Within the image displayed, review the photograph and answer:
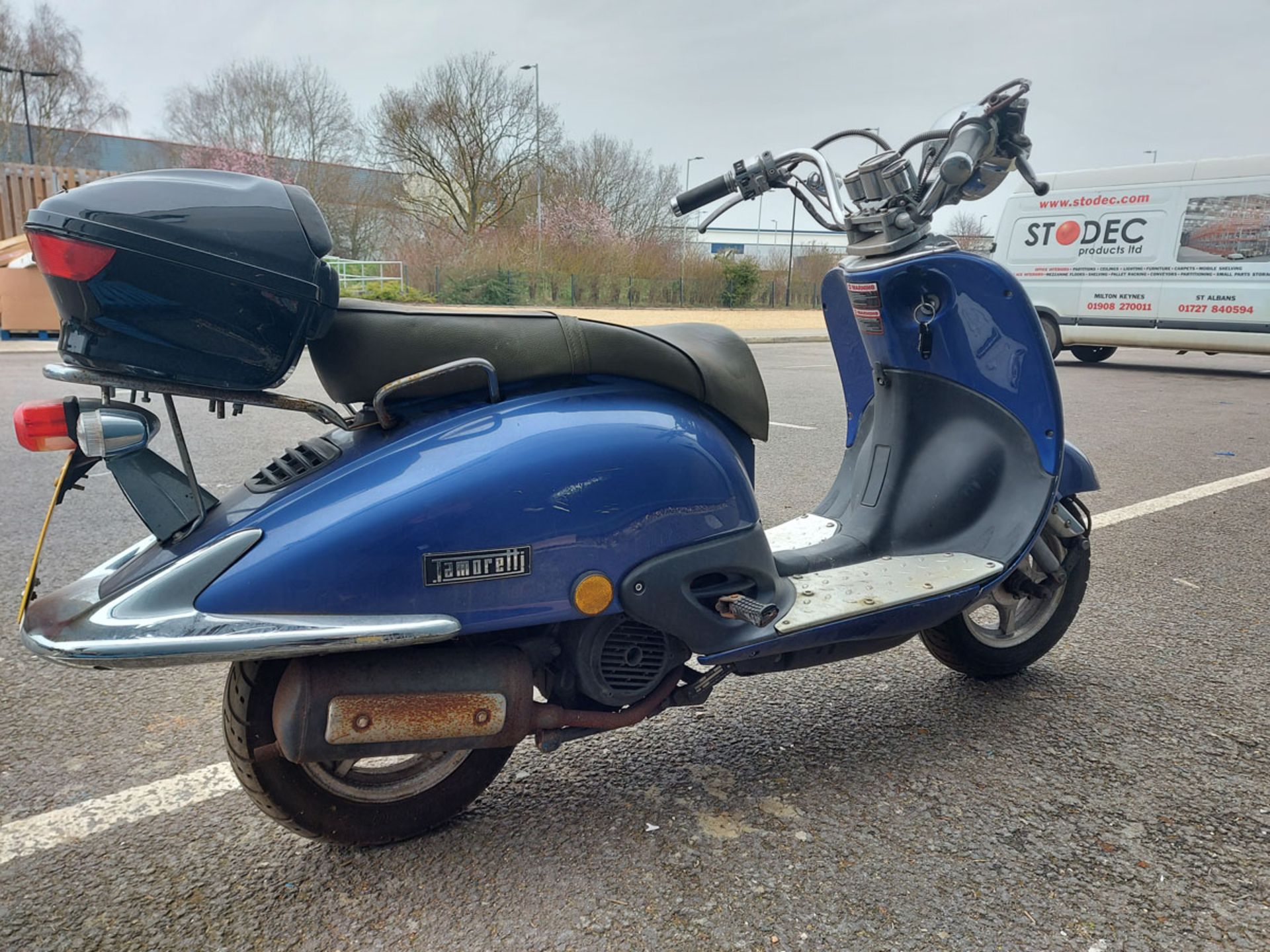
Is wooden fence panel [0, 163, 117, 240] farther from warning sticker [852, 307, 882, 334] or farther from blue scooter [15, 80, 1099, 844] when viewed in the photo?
blue scooter [15, 80, 1099, 844]

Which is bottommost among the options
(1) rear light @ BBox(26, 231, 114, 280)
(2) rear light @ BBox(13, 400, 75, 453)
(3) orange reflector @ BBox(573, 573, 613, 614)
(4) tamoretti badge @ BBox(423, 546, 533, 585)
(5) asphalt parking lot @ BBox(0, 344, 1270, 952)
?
(5) asphalt parking lot @ BBox(0, 344, 1270, 952)

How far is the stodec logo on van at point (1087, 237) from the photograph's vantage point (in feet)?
40.2

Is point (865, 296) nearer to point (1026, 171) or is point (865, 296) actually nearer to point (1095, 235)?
point (1026, 171)

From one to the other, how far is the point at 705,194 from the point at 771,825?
1708 mm

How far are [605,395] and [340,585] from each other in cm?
66

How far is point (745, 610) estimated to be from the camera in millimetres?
1979

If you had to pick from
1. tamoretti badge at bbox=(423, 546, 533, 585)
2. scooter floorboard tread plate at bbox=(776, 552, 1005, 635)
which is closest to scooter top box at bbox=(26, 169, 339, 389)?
tamoretti badge at bbox=(423, 546, 533, 585)

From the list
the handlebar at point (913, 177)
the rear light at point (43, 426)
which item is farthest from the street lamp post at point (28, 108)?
the rear light at point (43, 426)

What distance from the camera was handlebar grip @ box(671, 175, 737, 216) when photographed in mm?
2617

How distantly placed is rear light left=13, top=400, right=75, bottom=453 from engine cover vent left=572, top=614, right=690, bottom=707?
3.34 feet

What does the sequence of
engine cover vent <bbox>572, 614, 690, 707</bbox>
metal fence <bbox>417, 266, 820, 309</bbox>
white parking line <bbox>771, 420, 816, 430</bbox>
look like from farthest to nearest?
metal fence <bbox>417, 266, 820, 309</bbox> → white parking line <bbox>771, 420, 816, 430</bbox> → engine cover vent <bbox>572, 614, 690, 707</bbox>

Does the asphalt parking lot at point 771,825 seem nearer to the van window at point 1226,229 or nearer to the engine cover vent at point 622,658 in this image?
the engine cover vent at point 622,658

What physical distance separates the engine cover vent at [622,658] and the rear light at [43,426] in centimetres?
102

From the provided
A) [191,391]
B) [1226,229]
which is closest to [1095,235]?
[1226,229]
